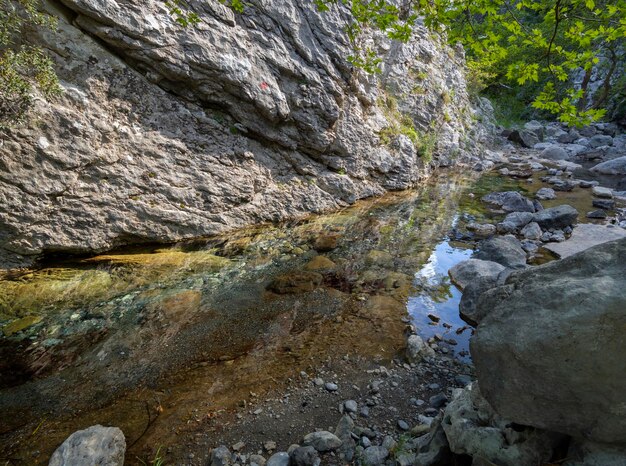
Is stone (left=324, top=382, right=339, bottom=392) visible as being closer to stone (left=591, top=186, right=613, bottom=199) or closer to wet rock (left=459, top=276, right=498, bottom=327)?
wet rock (left=459, top=276, right=498, bottom=327)

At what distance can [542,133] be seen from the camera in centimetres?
2969

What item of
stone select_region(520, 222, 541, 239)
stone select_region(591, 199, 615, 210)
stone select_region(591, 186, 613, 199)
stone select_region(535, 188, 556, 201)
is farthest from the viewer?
stone select_region(535, 188, 556, 201)

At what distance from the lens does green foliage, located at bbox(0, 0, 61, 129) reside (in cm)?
560

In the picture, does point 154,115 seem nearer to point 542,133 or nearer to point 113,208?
point 113,208

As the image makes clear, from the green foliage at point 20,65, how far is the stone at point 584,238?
11.5 m

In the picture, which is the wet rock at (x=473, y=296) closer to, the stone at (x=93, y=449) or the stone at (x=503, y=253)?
the stone at (x=503, y=253)

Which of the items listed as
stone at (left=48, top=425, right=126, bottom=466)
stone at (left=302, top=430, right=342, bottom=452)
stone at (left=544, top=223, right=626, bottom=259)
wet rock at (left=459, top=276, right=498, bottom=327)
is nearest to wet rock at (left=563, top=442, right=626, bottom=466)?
stone at (left=302, top=430, right=342, bottom=452)

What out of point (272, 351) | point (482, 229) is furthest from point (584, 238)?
point (272, 351)

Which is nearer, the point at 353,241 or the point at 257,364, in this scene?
the point at 257,364

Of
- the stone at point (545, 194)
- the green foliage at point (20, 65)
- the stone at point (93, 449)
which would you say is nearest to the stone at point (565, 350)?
the stone at point (93, 449)

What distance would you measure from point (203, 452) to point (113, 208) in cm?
570

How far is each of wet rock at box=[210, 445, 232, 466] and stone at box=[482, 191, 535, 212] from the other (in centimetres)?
1163

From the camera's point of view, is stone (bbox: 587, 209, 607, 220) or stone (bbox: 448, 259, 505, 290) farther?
stone (bbox: 587, 209, 607, 220)

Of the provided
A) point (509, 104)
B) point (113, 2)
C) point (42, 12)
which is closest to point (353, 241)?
point (113, 2)
